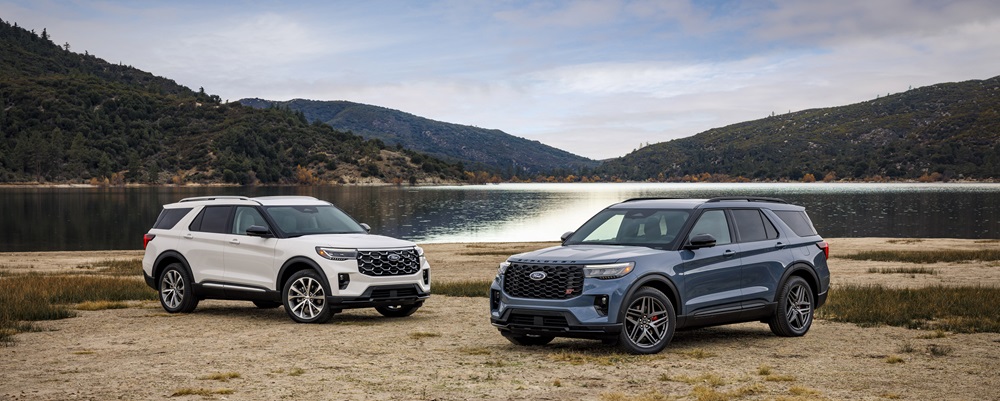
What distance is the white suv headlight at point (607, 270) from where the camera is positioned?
1173 cm

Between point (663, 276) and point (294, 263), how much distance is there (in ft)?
21.7

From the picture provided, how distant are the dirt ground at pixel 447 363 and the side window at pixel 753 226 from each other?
4.94 feet

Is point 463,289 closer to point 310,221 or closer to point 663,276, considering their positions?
point 310,221

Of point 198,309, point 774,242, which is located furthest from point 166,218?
point 774,242

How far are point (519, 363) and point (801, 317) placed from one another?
5.02 meters

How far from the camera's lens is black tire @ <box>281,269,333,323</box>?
15.6 meters

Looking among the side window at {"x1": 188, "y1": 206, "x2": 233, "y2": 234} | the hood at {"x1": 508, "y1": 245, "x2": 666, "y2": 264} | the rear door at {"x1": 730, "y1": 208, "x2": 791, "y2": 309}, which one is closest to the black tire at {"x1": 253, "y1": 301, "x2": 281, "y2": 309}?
the side window at {"x1": 188, "y1": 206, "x2": 233, "y2": 234}

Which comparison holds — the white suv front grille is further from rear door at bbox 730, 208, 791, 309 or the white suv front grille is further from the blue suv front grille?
rear door at bbox 730, 208, 791, 309

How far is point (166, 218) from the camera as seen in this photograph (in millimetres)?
18047

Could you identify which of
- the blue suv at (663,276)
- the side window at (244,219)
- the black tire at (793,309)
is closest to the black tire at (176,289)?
the side window at (244,219)

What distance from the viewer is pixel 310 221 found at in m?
17.0

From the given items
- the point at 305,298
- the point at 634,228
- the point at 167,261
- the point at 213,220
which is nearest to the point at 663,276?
the point at 634,228

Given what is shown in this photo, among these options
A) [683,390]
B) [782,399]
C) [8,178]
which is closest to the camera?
[782,399]

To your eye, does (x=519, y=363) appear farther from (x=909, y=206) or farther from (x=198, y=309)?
(x=909, y=206)
